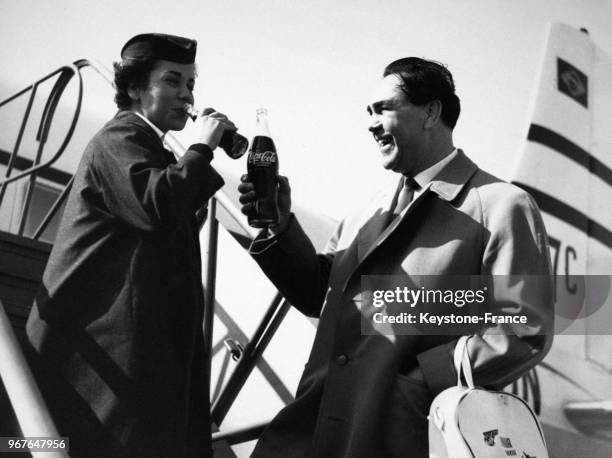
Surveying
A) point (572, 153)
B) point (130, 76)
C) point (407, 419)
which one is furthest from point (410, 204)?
point (572, 153)

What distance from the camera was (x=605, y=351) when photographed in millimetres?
7605

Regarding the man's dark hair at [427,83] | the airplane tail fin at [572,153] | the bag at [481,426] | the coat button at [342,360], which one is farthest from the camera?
the airplane tail fin at [572,153]

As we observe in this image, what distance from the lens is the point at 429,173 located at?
1.97 metres

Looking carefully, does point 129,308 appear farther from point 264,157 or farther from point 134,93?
point 134,93

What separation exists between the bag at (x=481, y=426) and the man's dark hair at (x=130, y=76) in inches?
47.9

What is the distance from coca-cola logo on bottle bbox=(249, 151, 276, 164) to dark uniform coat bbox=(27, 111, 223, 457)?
0.50 feet

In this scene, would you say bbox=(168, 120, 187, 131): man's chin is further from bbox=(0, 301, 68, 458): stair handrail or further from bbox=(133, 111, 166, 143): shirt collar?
bbox=(0, 301, 68, 458): stair handrail

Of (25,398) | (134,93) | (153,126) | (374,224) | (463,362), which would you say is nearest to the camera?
(25,398)

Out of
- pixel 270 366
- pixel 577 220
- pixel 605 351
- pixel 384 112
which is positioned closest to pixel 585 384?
pixel 605 351

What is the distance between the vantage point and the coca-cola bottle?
195 centimetres

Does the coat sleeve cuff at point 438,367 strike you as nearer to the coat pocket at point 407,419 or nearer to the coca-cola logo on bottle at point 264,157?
the coat pocket at point 407,419

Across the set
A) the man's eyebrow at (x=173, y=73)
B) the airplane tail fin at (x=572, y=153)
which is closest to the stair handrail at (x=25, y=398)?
the man's eyebrow at (x=173, y=73)

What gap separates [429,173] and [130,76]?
874mm

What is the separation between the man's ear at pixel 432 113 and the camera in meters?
1.99
